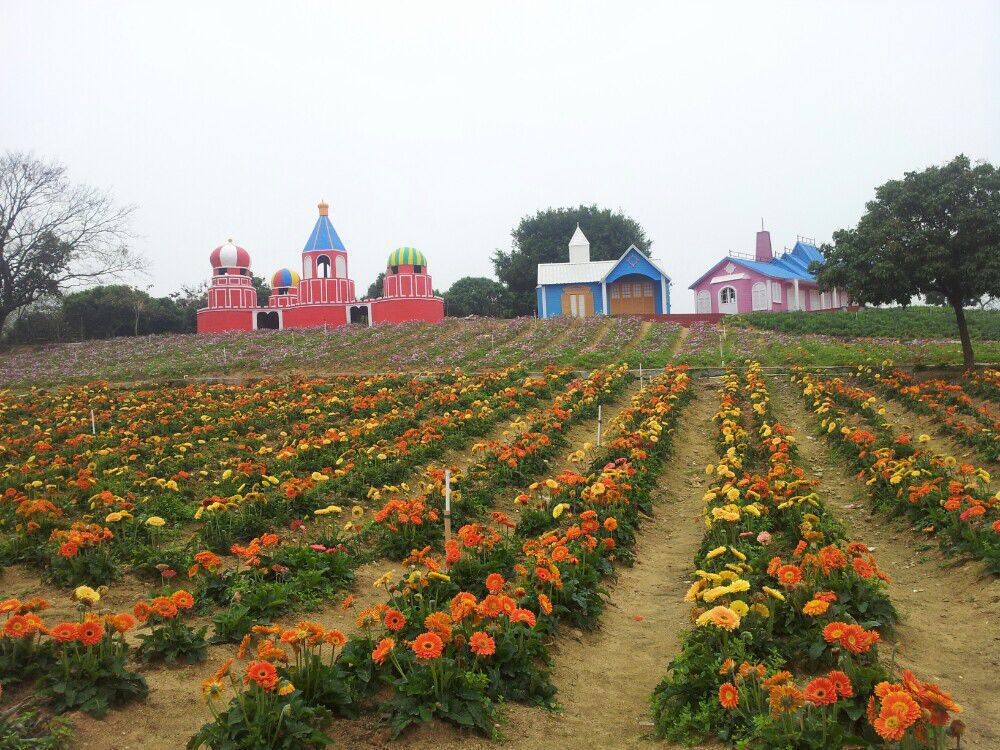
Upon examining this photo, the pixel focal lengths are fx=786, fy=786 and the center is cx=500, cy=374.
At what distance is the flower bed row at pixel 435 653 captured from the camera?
4.29 metres

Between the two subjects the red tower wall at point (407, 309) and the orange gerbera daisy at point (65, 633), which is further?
the red tower wall at point (407, 309)

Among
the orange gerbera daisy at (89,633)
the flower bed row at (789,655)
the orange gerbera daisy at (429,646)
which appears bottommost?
the flower bed row at (789,655)

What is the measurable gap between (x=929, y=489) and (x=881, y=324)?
27499 millimetres

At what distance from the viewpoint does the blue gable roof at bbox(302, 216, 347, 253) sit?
161 feet

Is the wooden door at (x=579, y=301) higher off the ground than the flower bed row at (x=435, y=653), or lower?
higher

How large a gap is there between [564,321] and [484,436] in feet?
70.9

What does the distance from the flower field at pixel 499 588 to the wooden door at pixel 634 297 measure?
32396 mm

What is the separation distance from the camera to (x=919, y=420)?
1470 cm

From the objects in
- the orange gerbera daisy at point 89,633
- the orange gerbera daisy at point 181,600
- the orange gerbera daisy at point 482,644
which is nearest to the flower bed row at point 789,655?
the orange gerbera daisy at point 482,644

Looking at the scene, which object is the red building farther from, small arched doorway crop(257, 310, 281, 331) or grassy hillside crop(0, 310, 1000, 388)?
grassy hillside crop(0, 310, 1000, 388)

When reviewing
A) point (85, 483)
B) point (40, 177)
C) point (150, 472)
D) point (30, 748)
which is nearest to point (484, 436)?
point (150, 472)

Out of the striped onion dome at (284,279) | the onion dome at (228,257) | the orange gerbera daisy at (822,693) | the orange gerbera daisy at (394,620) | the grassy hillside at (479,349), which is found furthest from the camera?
the striped onion dome at (284,279)

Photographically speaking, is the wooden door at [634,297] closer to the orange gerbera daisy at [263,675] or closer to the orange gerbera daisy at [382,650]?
the orange gerbera daisy at [382,650]

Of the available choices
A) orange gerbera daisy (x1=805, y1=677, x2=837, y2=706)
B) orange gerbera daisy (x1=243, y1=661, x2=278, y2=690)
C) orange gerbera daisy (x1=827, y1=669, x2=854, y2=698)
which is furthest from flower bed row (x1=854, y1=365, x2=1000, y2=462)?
orange gerbera daisy (x1=243, y1=661, x2=278, y2=690)
